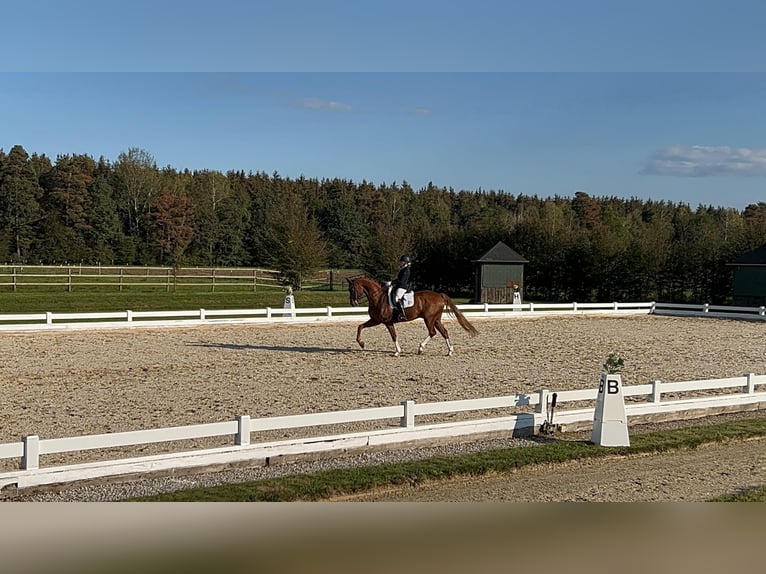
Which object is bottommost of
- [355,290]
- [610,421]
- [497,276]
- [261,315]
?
[610,421]

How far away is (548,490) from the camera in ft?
21.2

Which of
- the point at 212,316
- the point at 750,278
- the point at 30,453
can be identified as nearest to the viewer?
the point at 30,453

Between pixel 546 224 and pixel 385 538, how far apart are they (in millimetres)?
40695

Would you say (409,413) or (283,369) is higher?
(409,413)

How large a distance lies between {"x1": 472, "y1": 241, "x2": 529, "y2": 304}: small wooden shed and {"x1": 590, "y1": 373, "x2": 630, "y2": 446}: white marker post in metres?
26.7

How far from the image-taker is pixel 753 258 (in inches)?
1228

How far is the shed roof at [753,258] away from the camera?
3081cm

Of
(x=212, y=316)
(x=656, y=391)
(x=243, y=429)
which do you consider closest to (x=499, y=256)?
(x=212, y=316)

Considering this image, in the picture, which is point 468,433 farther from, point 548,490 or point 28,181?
point 28,181

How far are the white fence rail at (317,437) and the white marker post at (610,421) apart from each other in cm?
77

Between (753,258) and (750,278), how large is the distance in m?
0.86

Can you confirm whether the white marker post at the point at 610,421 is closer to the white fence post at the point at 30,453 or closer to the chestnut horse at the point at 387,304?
the white fence post at the point at 30,453

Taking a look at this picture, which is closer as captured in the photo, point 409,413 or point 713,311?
point 409,413

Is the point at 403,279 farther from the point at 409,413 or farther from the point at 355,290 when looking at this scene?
the point at 409,413
